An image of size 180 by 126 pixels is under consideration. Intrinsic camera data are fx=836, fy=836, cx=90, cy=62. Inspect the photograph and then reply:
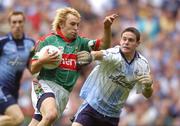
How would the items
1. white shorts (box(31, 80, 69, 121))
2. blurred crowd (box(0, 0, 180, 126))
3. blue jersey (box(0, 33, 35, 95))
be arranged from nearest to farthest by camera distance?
white shorts (box(31, 80, 69, 121))
blue jersey (box(0, 33, 35, 95))
blurred crowd (box(0, 0, 180, 126))

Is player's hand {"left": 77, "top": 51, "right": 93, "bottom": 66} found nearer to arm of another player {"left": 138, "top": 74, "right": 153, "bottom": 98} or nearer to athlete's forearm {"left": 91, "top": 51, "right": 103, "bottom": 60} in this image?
athlete's forearm {"left": 91, "top": 51, "right": 103, "bottom": 60}

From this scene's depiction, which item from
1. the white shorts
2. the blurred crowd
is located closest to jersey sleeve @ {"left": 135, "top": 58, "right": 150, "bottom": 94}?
the white shorts

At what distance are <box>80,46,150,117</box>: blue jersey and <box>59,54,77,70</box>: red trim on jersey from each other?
0.38m

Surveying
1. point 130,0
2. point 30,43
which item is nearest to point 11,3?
point 130,0

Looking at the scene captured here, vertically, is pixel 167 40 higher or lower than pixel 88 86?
higher

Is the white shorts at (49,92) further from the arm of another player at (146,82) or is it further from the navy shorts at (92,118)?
the arm of another player at (146,82)

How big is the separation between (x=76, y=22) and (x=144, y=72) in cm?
124

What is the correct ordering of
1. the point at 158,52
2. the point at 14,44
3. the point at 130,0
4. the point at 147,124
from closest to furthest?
1. the point at 14,44
2. the point at 147,124
3. the point at 158,52
4. the point at 130,0

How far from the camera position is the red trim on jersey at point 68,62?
12.3 metres

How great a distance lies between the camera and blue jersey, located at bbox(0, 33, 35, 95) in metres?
14.5

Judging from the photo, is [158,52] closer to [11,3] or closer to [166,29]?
[166,29]

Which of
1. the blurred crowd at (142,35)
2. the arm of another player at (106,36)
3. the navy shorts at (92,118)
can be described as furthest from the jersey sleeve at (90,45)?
the blurred crowd at (142,35)

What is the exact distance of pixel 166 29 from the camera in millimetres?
21172

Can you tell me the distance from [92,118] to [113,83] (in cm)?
61
